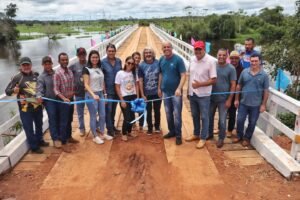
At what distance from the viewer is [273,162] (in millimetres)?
4250

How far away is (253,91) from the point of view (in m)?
4.51

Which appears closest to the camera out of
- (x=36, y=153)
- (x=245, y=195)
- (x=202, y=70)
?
(x=245, y=195)

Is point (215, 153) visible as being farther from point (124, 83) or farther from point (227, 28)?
point (227, 28)

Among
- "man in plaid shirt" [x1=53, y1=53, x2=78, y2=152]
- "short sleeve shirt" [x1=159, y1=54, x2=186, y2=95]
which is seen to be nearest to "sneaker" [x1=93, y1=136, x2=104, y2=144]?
"man in plaid shirt" [x1=53, y1=53, x2=78, y2=152]

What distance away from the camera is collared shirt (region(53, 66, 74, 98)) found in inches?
178

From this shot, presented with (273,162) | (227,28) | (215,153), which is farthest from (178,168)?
(227,28)

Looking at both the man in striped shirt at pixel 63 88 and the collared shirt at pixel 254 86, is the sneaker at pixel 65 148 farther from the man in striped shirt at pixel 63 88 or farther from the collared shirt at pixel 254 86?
the collared shirt at pixel 254 86

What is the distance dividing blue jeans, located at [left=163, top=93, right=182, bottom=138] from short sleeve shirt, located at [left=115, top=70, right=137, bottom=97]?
1.82 ft

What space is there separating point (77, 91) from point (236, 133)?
283cm

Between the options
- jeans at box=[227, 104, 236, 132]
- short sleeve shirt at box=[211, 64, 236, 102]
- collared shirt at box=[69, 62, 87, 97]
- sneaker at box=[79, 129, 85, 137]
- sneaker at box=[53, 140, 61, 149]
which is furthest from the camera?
sneaker at box=[79, 129, 85, 137]

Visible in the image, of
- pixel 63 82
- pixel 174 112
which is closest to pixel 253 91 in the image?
pixel 174 112

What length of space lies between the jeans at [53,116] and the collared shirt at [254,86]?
9.68 ft

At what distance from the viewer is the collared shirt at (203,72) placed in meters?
4.42

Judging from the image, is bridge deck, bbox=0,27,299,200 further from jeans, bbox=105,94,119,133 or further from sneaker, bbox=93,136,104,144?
jeans, bbox=105,94,119,133
